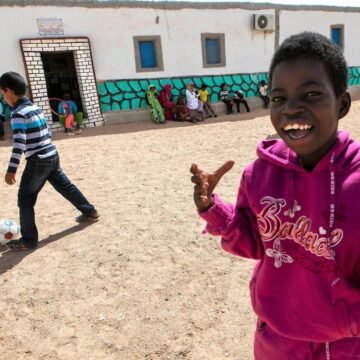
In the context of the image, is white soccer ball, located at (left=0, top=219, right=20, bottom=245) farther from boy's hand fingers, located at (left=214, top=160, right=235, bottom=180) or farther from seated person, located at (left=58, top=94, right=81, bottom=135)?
seated person, located at (left=58, top=94, right=81, bottom=135)

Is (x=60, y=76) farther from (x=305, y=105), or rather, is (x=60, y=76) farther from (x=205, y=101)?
(x=305, y=105)

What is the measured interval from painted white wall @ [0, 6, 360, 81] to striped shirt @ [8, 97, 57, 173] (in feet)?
27.7

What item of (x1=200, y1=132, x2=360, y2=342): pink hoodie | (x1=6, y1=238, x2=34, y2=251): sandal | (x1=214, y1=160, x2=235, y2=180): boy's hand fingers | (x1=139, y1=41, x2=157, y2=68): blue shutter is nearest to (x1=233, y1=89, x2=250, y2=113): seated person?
(x1=139, y1=41, x2=157, y2=68): blue shutter

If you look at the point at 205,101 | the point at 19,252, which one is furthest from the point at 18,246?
the point at 205,101

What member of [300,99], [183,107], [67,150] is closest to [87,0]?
[183,107]

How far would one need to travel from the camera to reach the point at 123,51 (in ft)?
40.7

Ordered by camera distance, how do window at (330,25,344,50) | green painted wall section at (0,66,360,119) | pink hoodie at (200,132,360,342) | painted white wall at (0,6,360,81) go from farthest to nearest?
window at (330,25,344,50) → green painted wall section at (0,66,360,119) → painted white wall at (0,6,360,81) → pink hoodie at (200,132,360,342)

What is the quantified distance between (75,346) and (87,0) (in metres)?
11.3

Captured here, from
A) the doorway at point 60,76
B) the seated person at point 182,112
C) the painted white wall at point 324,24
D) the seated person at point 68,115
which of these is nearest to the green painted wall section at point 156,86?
the seated person at point 182,112

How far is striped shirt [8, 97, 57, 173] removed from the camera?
137 inches

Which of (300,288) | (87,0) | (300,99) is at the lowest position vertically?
(300,288)

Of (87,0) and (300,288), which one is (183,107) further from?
(300,288)

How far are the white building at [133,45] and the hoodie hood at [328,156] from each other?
36.9ft

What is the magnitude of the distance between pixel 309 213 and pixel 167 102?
40.8 feet
